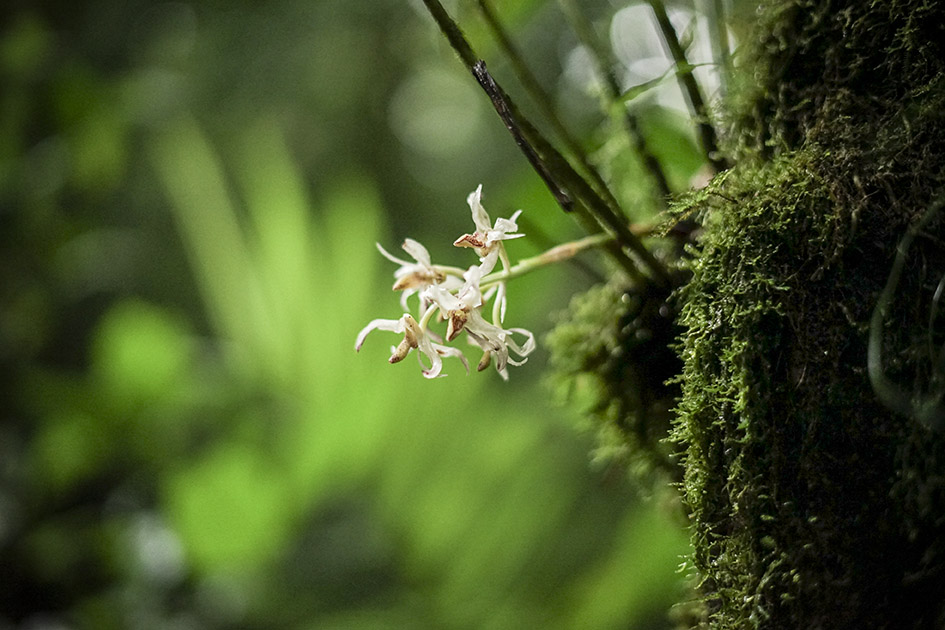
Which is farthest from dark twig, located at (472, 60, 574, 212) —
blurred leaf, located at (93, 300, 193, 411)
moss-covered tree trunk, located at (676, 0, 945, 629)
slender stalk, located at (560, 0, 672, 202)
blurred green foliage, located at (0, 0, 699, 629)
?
blurred leaf, located at (93, 300, 193, 411)

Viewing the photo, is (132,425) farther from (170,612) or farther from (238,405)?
(170,612)

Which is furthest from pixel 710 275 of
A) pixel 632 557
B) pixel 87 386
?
pixel 87 386

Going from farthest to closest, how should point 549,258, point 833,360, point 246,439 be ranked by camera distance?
point 246,439 < point 549,258 < point 833,360

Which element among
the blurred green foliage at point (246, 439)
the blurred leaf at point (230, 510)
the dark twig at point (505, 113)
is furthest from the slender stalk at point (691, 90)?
the blurred leaf at point (230, 510)

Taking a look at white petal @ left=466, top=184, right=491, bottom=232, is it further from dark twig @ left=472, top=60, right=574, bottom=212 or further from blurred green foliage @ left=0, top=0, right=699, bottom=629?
blurred green foliage @ left=0, top=0, right=699, bottom=629

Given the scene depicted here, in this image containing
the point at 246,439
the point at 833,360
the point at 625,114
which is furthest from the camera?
the point at 246,439

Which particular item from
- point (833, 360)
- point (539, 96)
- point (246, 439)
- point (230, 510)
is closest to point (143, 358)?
point (246, 439)

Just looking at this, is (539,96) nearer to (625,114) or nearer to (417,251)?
(625,114)
